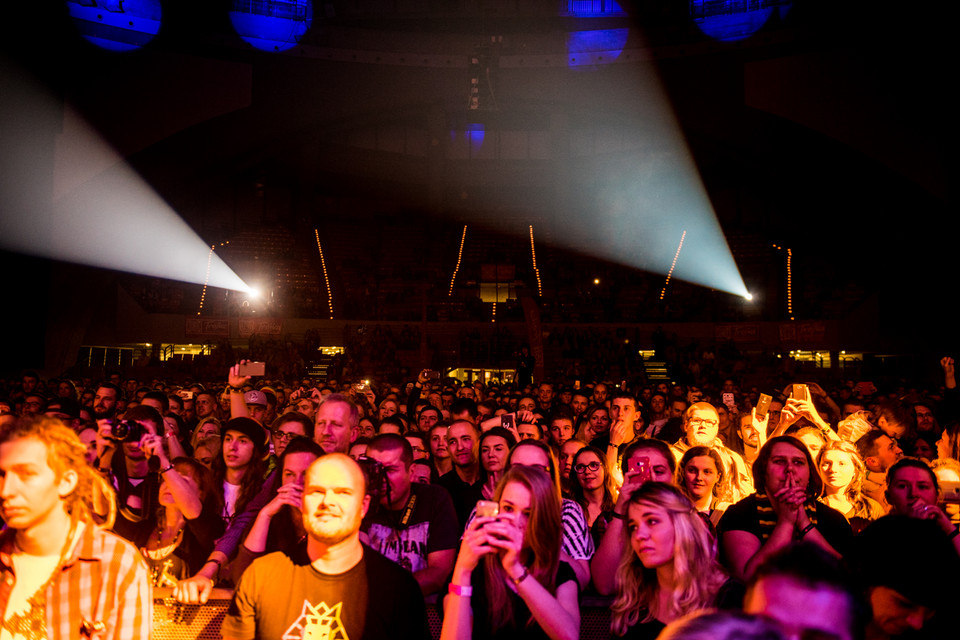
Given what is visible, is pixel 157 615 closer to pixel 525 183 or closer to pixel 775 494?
pixel 775 494

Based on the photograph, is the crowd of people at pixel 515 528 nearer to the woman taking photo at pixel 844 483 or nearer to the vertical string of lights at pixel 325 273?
the woman taking photo at pixel 844 483

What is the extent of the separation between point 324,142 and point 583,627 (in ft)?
91.2

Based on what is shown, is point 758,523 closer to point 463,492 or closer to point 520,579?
point 520,579

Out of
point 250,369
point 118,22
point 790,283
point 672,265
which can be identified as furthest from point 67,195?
point 790,283

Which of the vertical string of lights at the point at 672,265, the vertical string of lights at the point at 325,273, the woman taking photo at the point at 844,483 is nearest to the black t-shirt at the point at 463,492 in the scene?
the woman taking photo at the point at 844,483

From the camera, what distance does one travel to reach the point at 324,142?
28.5 metres

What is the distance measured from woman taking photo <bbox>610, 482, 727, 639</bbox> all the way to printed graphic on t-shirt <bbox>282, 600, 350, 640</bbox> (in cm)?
100

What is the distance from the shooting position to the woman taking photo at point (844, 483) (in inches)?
161

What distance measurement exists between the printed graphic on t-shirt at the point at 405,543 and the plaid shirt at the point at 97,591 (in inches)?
51.5

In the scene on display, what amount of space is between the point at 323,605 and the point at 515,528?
73 centimetres

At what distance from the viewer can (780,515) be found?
3.28 m

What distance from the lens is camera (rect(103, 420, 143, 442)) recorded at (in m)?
3.35

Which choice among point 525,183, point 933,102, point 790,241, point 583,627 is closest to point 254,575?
point 583,627

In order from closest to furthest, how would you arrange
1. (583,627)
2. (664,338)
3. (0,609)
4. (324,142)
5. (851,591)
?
(851,591) → (0,609) → (583,627) → (664,338) → (324,142)
